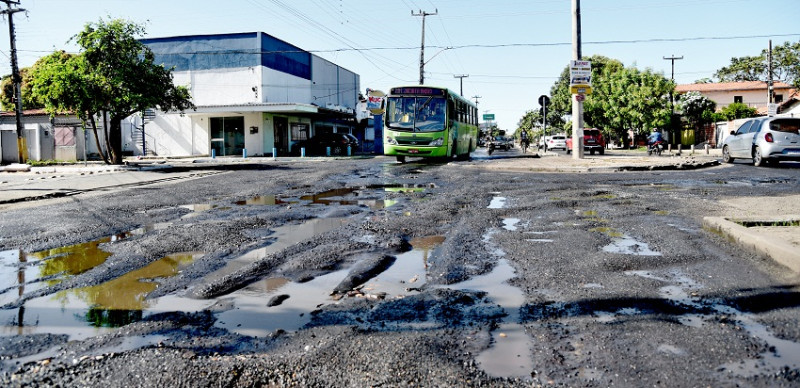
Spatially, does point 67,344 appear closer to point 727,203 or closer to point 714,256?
point 714,256

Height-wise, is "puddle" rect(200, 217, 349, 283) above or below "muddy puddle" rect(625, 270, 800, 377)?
above

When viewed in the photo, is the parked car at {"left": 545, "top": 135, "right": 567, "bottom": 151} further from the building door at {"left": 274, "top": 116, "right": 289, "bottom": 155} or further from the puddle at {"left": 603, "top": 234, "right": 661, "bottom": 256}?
the puddle at {"left": 603, "top": 234, "right": 661, "bottom": 256}

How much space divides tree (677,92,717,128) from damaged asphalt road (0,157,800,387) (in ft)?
175

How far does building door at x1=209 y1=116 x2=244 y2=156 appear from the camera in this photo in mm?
43688

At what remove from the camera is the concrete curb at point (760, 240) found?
A: 503 centimetres

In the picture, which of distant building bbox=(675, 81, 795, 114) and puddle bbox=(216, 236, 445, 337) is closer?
puddle bbox=(216, 236, 445, 337)

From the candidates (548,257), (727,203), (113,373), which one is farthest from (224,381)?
(727,203)

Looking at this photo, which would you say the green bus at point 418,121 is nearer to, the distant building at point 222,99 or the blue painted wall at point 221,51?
the distant building at point 222,99

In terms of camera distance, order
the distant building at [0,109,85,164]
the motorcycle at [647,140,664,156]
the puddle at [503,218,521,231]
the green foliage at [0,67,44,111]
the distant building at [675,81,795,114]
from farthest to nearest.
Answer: the distant building at [675,81,795,114] → the green foliage at [0,67,44,111] → the distant building at [0,109,85,164] → the motorcycle at [647,140,664,156] → the puddle at [503,218,521,231]

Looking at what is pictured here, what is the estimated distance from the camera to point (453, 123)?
26297mm

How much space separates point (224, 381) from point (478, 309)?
187cm

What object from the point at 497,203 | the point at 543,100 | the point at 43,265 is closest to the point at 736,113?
the point at 543,100

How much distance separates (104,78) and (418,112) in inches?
519

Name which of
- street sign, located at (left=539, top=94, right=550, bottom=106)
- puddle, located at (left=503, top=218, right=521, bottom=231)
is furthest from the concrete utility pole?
puddle, located at (left=503, top=218, right=521, bottom=231)
